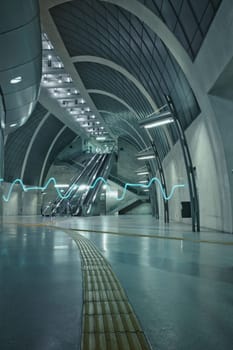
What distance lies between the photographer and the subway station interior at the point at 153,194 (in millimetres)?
1938

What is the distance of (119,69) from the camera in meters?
18.7

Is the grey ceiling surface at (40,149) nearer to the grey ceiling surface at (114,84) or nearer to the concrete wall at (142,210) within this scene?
the grey ceiling surface at (114,84)

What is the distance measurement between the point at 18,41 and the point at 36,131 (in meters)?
31.4

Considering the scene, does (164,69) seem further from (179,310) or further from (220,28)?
(179,310)

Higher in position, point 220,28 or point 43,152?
point 43,152

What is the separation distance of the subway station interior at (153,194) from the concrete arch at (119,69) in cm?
11

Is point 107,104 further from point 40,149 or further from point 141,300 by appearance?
point 141,300

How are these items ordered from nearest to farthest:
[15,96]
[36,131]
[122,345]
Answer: [122,345] → [15,96] → [36,131]

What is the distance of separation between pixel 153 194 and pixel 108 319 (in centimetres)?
2538

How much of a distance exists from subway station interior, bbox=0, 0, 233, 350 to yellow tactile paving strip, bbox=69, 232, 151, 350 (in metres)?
0.01

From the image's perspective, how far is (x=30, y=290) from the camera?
2.71m

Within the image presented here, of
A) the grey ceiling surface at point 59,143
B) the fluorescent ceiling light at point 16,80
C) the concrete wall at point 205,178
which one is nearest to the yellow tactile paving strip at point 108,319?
the concrete wall at point 205,178

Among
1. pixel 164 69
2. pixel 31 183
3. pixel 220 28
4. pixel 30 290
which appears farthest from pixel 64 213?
pixel 30 290

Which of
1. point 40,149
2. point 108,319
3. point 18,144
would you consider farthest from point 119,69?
point 40,149
